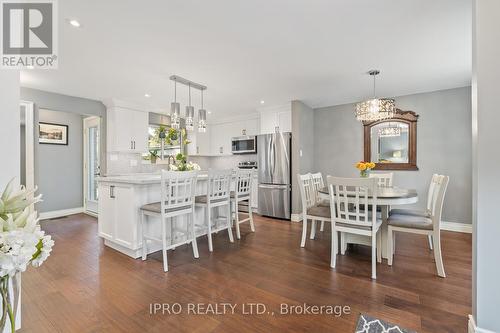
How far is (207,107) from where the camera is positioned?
502 cm

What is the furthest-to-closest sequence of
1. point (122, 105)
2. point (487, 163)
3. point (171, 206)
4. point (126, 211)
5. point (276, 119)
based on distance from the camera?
point (276, 119) → point (122, 105) → point (126, 211) → point (171, 206) → point (487, 163)

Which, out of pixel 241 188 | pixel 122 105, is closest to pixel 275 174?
pixel 241 188

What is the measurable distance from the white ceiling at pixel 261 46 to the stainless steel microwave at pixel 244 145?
5.01 ft

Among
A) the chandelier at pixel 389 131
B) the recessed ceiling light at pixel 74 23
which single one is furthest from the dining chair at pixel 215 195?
the chandelier at pixel 389 131

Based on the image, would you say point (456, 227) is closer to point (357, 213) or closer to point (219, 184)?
point (357, 213)

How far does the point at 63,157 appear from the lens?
16.8 feet

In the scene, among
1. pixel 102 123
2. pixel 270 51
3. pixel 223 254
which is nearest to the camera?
pixel 270 51

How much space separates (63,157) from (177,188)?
166 inches

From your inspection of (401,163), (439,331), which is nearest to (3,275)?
(439,331)

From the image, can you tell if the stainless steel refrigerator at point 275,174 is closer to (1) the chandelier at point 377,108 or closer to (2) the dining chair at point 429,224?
(1) the chandelier at point 377,108

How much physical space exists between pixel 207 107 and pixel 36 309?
13.5ft

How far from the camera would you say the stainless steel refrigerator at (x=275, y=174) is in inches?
181

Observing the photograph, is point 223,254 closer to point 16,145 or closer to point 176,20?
point 16,145

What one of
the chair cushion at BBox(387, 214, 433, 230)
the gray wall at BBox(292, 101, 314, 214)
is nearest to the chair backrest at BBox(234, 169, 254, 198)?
the gray wall at BBox(292, 101, 314, 214)
